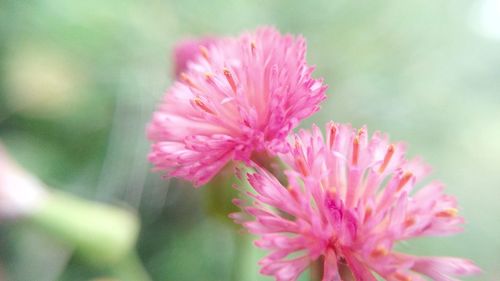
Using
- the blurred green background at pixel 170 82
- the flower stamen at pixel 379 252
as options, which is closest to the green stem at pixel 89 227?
the blurred green background at pixel 170 82

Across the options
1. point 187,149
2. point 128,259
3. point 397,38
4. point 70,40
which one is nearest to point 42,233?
point 128,259

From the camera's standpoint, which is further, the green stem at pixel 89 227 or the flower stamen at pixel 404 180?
the green stem at pixel 89 227

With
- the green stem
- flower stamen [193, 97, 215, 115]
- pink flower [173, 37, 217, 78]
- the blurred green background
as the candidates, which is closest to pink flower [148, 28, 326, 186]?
flower stamen [193, 97, 215, 115]

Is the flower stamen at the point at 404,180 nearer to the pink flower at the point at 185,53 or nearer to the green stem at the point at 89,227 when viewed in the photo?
the pink flower at the point at 185,53

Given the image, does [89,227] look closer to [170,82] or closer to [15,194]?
[15,194]

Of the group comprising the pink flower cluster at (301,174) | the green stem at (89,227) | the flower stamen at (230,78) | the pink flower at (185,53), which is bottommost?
the green stem at (89,227)

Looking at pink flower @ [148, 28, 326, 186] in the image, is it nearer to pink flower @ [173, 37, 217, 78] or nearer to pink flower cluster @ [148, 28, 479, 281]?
pink flower cluster @ [148, 28, 479, 281]

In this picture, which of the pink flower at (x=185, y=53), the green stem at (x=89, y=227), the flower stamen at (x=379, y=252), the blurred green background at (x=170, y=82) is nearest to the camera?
the flower stamen at (x=379, y=252)

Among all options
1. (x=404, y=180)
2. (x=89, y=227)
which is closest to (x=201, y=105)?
(x=404, y=180)
